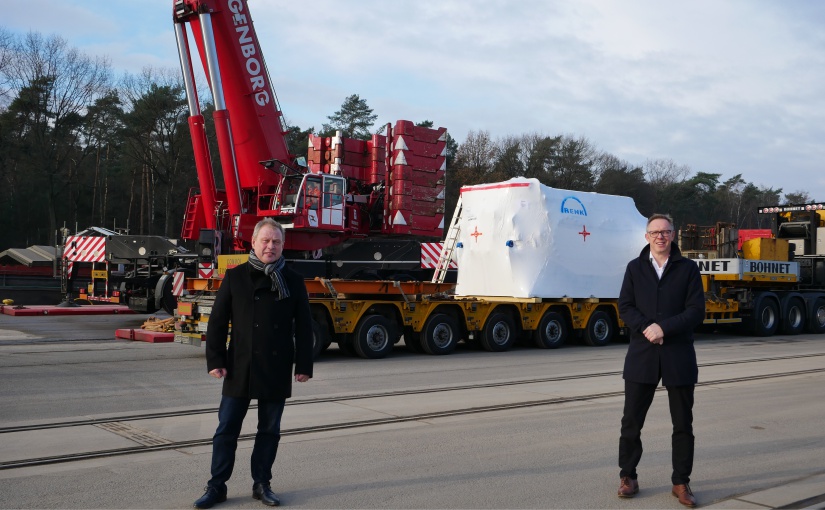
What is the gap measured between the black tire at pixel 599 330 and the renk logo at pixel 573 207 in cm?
220

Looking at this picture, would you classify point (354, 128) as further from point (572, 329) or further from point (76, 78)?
point (572, 329)

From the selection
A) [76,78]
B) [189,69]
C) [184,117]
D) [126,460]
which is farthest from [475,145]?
[126,460]

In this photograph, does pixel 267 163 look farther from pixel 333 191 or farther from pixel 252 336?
pixel 252 336

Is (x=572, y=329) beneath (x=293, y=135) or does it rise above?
beneath

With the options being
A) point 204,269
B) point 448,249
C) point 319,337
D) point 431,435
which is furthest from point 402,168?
point 431,435

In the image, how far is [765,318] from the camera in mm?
21125

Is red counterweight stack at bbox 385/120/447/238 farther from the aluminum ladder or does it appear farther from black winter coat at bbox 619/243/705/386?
black winter coat at bbox 619/243/705/386

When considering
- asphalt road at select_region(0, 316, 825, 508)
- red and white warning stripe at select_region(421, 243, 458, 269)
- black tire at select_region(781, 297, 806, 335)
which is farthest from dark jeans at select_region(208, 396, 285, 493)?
black tire at select_region(781, 297, 806, 335)

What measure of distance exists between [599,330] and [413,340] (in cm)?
434

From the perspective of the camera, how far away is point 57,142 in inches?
1944

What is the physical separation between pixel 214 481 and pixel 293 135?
54.4 meters

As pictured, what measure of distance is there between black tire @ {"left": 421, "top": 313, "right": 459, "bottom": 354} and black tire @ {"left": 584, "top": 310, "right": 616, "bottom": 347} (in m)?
3.30

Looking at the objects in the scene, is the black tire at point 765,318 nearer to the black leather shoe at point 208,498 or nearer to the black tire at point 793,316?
the black tire at point 793,316

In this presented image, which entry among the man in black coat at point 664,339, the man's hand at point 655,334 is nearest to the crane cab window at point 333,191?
the man in black coat at point 664,339
